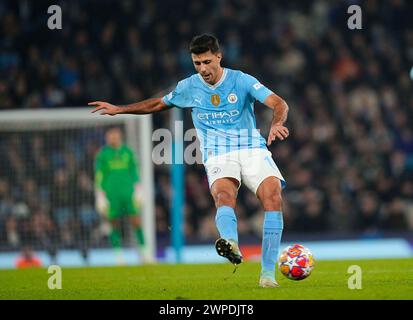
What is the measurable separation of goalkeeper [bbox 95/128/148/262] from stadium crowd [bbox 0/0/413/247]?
0.98 metres

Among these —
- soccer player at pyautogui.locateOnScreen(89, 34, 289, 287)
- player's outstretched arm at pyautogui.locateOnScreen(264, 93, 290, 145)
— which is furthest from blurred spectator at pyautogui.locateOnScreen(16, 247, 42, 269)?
player's outstretched arm at pyautogui.locateOnScreen(264, 93, 290, 145)

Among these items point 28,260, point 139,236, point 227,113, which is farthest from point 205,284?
point 28,260

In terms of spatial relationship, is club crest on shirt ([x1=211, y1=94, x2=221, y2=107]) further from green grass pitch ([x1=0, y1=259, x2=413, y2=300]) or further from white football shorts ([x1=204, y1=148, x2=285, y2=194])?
green grass pitch ([x1=0, y1=259, x2=413, y2=300])

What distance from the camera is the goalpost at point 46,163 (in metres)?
14.7

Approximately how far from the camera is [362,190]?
16.4 metres

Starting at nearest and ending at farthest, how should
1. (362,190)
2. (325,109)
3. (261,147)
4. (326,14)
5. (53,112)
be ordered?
(261,147) → (53,112) → (362,190) → (325,109) → (326,14)

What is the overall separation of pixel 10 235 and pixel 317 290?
8.15 m

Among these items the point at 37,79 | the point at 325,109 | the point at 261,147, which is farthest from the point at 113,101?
the point at 261,147

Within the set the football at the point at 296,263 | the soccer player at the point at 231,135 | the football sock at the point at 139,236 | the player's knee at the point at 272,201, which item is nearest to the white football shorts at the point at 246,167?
the soccer player at the point at 231,135

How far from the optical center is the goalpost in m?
14.7

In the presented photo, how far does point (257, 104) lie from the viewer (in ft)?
58.9

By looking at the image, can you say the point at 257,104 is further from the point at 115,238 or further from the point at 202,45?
the point at 202,45

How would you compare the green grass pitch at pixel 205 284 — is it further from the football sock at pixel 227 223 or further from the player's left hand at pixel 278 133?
the player's left hand at pixel 278 133
